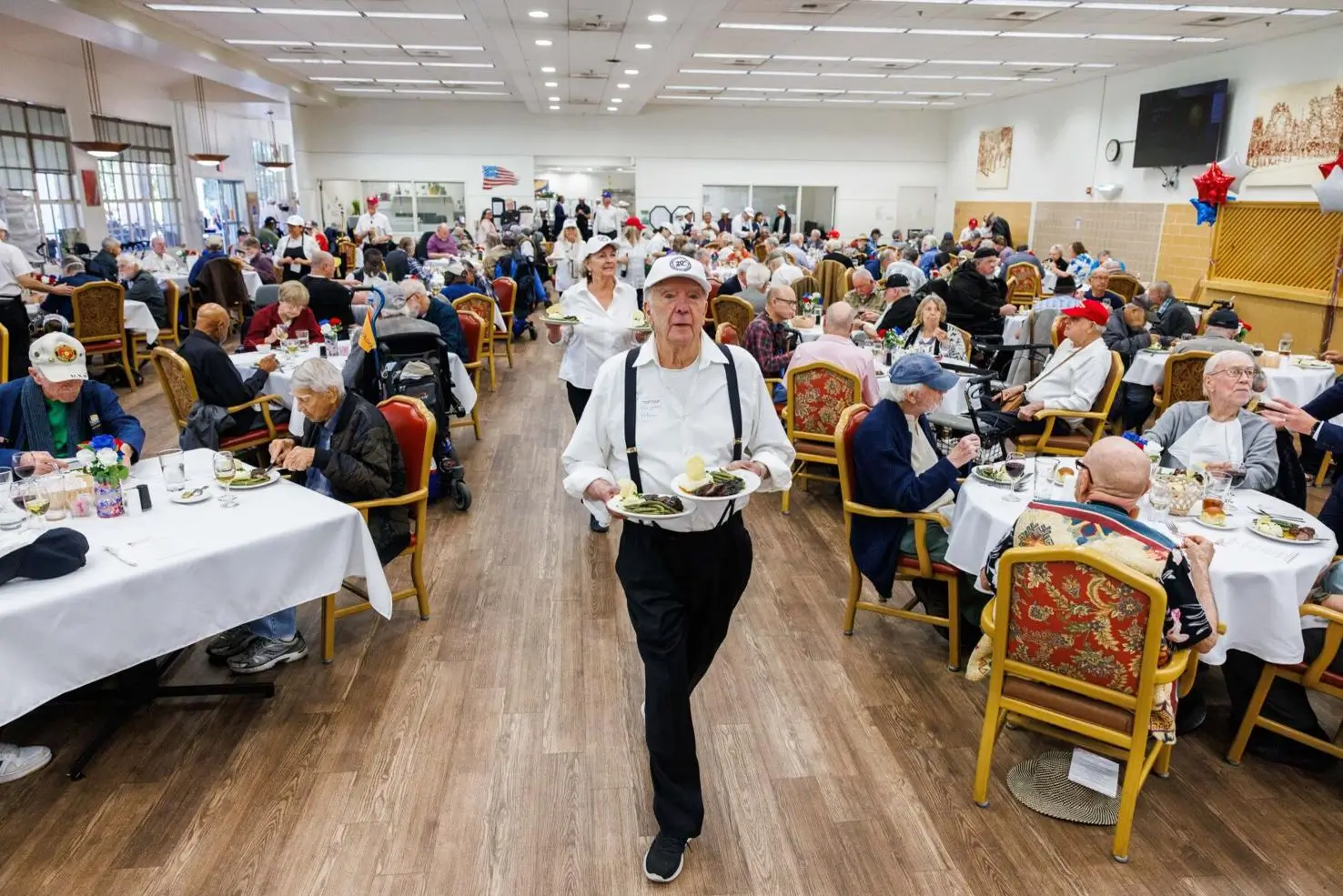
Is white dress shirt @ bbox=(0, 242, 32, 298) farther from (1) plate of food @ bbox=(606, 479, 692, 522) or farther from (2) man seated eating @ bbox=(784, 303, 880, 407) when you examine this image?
(1) plate of food @ bbox=(606, 479, 692, 522)

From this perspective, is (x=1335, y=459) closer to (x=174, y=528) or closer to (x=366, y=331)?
(x=366, y=331)

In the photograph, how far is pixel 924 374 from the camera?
124 inches

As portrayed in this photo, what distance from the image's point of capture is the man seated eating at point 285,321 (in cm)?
611

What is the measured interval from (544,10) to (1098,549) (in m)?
8.50

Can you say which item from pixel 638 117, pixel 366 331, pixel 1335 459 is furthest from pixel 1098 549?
pixel 638 117

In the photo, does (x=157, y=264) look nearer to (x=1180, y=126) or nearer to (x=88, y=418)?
(x=88, y=418)

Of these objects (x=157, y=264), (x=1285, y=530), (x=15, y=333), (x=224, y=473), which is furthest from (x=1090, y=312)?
(x=157, y=264)

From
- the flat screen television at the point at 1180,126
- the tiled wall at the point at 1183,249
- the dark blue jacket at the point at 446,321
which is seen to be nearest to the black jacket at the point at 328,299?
the dark blue jacket at the point at 446,321

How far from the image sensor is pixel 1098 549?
227 centimetres

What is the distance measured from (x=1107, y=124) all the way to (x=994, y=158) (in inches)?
165

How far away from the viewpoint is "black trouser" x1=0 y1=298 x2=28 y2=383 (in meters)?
7.01

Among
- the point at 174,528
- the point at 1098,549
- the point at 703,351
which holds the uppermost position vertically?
the point at 703,351

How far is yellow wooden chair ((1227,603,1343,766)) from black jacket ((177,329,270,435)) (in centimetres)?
491

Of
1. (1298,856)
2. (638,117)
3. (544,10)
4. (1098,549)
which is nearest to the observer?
(1098,549)
